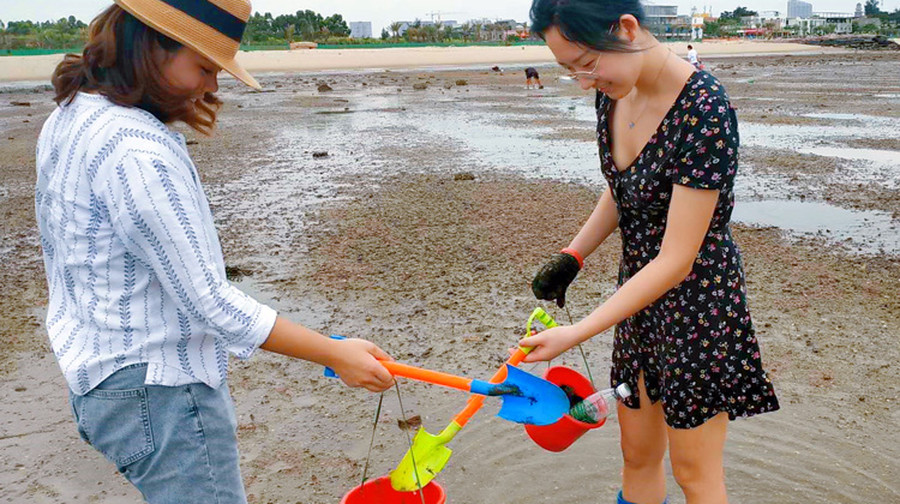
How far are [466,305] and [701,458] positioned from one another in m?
2.72

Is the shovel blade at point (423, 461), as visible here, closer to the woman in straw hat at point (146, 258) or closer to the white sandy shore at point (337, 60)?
the woman in straw hat at point (146, 258)

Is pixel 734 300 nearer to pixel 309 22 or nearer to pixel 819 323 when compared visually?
pixel 819 323

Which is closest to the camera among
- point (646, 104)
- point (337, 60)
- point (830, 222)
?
point (646, 104)

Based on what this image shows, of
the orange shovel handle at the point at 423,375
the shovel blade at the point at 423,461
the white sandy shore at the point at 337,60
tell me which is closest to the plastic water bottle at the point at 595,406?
the shovel blade at the point at 423,461

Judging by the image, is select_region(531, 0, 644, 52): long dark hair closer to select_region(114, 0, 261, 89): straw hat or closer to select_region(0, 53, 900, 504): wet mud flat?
select_region(114, 0, 261, 89): straw hat

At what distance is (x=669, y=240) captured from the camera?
203 centimetres

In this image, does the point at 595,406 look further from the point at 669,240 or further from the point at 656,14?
the point at 656,14

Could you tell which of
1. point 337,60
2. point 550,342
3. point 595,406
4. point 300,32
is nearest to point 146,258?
point 550,342

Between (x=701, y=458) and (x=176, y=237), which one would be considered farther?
(x=701, y=458)

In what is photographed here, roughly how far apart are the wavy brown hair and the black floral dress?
45.0 inches

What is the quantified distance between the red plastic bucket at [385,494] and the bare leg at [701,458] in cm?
69

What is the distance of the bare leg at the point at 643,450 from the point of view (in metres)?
2.48

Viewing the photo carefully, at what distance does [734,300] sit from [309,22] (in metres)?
90.8

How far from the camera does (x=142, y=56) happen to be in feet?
5.50
